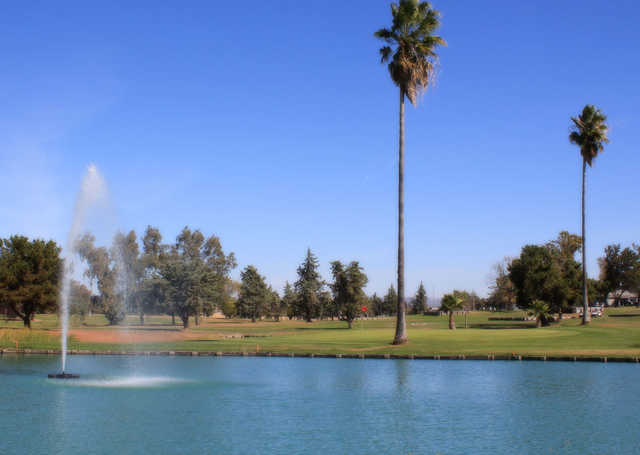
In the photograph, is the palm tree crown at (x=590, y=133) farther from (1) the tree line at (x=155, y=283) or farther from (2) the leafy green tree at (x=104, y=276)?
(2) the leafy green tree at (x=104, y=276)

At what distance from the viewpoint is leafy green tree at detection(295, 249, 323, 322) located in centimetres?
12725

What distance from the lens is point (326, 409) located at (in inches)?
941

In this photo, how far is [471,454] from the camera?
1722 cm

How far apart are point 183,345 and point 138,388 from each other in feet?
67.4

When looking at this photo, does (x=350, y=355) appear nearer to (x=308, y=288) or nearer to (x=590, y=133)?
(x=590, y=133)

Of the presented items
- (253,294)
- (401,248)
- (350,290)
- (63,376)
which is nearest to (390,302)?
(253,294)

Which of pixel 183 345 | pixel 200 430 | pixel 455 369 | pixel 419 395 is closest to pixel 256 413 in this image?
pixel 200 430

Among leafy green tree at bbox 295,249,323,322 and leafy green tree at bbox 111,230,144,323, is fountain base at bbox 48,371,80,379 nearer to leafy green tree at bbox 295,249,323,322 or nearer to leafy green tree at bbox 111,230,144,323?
leafy green tree at bbox 111,230,144,323

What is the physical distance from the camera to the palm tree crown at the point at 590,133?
2918 inches

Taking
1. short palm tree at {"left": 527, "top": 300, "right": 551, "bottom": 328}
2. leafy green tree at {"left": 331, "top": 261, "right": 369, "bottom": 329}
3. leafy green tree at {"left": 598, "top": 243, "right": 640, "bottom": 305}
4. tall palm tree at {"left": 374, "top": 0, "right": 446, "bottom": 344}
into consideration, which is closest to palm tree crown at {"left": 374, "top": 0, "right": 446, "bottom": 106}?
tall palm tree at {"left": 374, "top": 0, "right": 446, "bottom": 344}

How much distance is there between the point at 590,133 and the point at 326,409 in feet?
206

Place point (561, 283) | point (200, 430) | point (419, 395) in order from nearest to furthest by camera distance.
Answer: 1. point (200, 430)
2. point (419, 395)
3. point (561, 283)

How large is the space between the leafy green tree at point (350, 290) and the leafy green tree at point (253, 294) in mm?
28605

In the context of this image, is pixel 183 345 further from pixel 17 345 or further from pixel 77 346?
pixel 17 345
